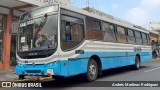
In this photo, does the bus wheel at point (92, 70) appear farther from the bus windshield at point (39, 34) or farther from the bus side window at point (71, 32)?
the bus windshield at point (39, 34)

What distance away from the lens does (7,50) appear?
15555 mm

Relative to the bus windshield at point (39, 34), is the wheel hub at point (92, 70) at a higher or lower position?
lower

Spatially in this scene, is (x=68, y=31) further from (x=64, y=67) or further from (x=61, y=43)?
(x=64, y=67)

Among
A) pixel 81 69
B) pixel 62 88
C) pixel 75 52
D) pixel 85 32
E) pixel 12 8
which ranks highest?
pixel 12 8

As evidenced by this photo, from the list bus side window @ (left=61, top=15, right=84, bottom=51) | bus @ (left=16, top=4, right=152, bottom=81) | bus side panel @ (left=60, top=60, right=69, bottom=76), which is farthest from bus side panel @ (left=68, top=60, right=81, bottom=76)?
bus side window @ (left=61, top=15, right=84, bottom=51)

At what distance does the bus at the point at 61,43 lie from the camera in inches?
338

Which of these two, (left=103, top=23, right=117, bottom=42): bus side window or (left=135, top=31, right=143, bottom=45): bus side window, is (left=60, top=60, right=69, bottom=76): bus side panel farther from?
(left=135, top=31, right=143, bottom=45): bus side window

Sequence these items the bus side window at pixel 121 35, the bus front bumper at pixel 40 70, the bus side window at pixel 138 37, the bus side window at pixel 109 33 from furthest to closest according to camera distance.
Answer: the bus side window at pixel 138 37, the bus side window at pixel 121 35, the bus side window at pixel 109 33, the bus front bumper at pixel 40 70

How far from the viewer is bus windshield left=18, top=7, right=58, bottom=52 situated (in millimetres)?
8695

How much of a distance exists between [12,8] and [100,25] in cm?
680

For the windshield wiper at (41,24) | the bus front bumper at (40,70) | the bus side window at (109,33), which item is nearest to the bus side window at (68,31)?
the windshield wiper at (41,24)

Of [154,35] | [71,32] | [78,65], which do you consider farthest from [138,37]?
[154,35]

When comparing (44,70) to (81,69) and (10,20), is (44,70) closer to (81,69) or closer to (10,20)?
(81,69)

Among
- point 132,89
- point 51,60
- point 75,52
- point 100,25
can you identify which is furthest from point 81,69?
point 100,25
